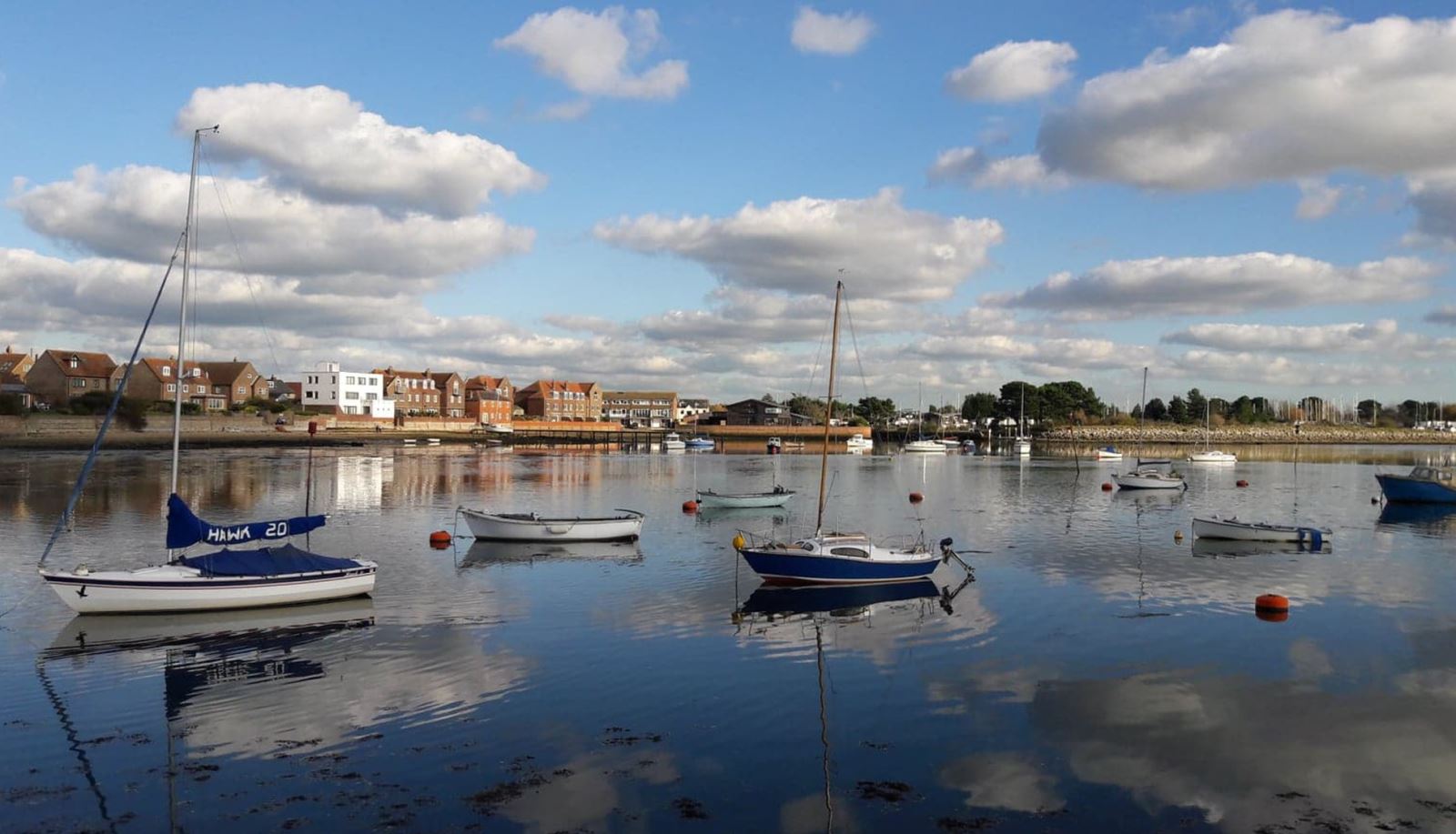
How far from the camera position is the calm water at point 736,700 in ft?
46.8

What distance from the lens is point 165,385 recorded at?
480ft

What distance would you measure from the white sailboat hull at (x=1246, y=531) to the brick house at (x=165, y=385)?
142 m

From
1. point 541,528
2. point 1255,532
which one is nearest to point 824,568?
point 541,528

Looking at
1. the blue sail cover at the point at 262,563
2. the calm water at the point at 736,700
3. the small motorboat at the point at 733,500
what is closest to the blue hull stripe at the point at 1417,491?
the calm water at the point at 736,700

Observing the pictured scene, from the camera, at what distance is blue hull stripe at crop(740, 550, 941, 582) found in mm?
31969

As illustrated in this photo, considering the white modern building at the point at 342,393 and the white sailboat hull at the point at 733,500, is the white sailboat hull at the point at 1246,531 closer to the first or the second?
the white sailboat hull at the point at 733,500

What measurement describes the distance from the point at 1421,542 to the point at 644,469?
71.3 metres

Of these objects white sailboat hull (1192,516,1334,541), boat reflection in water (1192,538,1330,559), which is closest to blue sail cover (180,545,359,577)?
boat reflection in water (1192,538,1330,559)

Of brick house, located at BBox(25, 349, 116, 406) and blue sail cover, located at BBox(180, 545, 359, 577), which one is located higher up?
brick house, located at BBox(25, 349, 116, 406)

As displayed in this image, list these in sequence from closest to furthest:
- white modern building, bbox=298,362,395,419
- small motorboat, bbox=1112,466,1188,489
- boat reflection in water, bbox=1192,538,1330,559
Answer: boat reflection in water, bbox=1192,538,1330,559, small motorboat, bbox=1112,466,1188,489, white modern building, bbox=298,362,395,419

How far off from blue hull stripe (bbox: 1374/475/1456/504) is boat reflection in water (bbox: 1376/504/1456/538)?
0.55 metres

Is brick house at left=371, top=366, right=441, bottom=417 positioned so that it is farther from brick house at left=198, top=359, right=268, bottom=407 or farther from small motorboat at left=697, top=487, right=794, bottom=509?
small motorboat at left=697, top=487, right=794, bottom=509

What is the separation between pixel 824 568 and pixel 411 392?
177 meters

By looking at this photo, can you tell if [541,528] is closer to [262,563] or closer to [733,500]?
[262,563]
